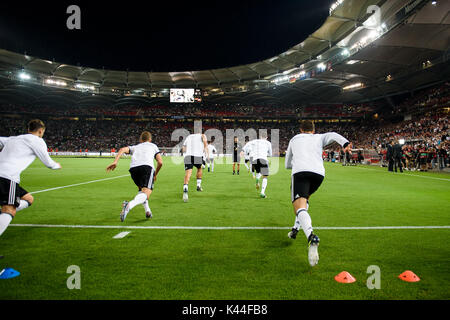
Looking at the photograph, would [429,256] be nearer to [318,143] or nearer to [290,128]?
[318,143]

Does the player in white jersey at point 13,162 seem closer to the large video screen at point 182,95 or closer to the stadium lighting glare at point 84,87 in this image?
the large video screen at point 182,95

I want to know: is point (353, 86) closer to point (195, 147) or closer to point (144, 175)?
point (195, 147)

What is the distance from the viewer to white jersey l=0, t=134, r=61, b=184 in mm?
3811

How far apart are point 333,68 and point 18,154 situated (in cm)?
4046

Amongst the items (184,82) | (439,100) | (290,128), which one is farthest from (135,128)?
(439,100)

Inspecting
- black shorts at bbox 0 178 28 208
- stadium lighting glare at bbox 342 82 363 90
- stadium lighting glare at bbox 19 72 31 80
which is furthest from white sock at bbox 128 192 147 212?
stadium lighting glare at bbox 19 72 31 80

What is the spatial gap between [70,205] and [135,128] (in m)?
58.7

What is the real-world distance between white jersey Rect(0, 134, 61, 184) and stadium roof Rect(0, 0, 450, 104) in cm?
2796

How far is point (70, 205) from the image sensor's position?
719cm

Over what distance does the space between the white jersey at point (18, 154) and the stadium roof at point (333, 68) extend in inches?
1101

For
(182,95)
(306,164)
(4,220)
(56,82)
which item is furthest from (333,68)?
(56,82)

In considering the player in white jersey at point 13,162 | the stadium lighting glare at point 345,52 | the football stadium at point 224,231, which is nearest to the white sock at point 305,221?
the football stadium at point 224,231

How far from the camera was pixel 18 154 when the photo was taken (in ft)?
12.7

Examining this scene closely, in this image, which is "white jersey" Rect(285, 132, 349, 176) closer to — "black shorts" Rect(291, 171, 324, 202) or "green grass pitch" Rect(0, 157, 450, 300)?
"black shorts" Rect(291, 171, 324, 202)
